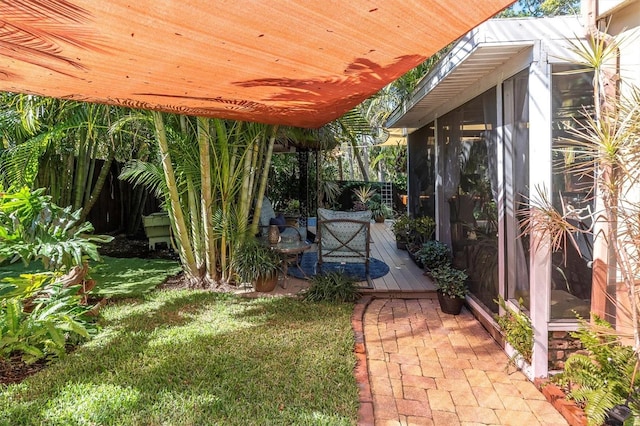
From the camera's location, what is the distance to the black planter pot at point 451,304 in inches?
161

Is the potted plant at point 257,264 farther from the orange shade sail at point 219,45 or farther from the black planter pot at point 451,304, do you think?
the orange shade sail at point 219,45

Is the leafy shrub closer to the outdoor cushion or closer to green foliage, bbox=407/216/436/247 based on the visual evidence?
the outdoor cushion

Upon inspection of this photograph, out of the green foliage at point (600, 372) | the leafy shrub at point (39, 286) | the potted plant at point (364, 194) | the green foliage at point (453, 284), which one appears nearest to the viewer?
the green foliage at point (600, 372)

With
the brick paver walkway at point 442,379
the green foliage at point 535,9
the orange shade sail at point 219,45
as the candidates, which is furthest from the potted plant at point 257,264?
the green foliage at point 535,9

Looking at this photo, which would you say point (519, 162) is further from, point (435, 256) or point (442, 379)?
point (435, 256)

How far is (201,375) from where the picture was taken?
9.15 feet

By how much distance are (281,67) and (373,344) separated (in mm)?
2469

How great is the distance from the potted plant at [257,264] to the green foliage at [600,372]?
330 centimetres

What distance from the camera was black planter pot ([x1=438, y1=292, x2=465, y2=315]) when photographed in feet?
13.4

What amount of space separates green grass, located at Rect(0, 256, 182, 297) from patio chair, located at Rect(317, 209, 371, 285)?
2345mm

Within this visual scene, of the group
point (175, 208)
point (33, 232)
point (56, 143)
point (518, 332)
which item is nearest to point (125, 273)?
point (175, 208)

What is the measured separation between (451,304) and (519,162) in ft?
5.78

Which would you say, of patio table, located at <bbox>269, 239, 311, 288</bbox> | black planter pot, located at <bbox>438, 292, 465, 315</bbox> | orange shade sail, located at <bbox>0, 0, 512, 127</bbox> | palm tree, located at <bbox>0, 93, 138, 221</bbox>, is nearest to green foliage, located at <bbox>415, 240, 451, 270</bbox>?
black planter pot, located at <bbox>438, 292, 465, 315</bbox>

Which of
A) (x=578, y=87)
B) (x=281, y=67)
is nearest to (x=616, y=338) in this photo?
(x=578, y=87)
